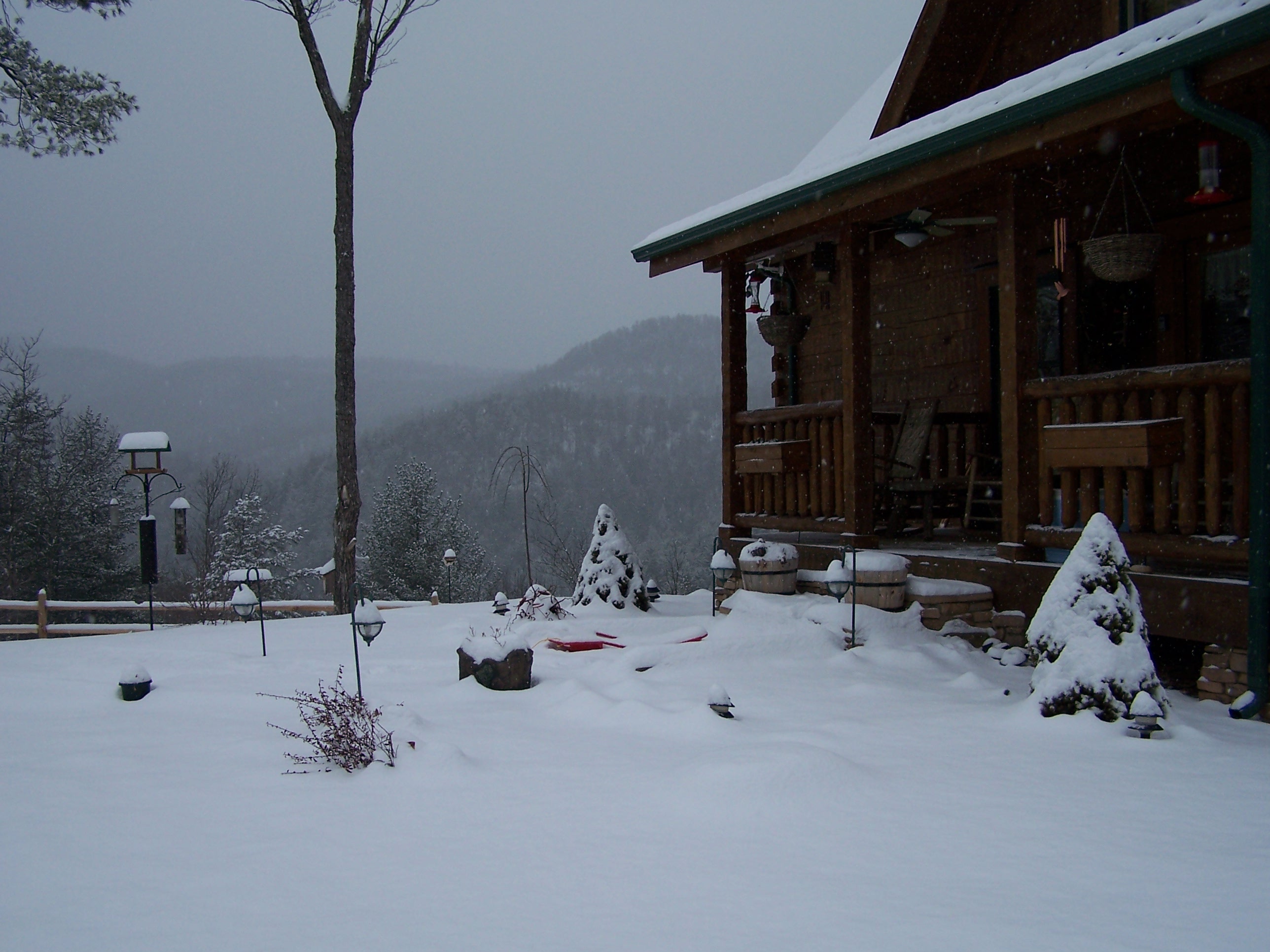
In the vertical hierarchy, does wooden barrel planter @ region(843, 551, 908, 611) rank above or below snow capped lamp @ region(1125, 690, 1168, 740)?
above

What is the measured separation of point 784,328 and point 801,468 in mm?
1997

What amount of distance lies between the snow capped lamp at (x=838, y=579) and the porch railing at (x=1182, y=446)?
3.92ft

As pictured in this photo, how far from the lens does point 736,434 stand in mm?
7773

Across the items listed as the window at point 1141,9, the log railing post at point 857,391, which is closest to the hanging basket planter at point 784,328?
the log railing post at point 857,391

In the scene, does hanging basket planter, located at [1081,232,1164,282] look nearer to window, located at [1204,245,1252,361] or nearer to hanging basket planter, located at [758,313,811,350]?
window, located at [1204,245,1252,361]

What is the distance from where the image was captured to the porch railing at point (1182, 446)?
4.38 m

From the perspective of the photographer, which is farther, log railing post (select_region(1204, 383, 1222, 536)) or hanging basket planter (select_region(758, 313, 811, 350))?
hanging basket planter (select_region(758, 313, 811, 350))

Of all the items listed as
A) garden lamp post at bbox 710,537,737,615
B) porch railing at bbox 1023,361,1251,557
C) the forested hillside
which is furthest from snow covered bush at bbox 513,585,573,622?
the forested hillside

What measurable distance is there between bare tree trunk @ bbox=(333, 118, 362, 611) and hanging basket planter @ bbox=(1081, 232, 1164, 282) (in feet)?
28.1

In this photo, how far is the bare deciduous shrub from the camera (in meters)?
3.81

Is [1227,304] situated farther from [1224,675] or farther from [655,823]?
[655,823]

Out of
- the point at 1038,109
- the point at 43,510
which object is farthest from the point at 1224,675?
the point at 43,510

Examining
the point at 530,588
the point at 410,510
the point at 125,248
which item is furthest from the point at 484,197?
the point at 530,588

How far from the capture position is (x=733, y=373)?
773 cm
